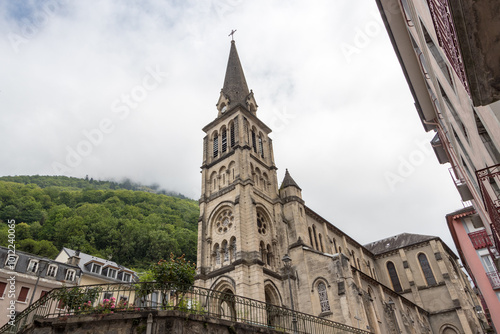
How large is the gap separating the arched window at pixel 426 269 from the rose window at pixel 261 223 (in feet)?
86.0

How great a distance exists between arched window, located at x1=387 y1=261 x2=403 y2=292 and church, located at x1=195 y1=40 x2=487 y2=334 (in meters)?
0.13

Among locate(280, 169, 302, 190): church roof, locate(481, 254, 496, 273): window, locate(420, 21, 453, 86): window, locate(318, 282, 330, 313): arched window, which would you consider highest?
locate(280, 169, 302, 190): church roof

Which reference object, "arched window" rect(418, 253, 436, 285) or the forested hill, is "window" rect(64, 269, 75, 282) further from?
"arched window" rect(418, 253, 436, 285)

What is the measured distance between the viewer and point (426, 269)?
4144 cm

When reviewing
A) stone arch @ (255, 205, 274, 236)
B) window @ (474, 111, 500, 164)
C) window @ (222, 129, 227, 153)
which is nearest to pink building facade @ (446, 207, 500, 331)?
window @ (474, 111, 500, 164)

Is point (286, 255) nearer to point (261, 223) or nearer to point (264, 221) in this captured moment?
point (261, 223)

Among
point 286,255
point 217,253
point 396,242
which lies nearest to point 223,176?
point 217,253

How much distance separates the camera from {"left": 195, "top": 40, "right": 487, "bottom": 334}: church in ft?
76.4

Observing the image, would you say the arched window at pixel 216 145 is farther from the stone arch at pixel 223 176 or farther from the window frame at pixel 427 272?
the window frame at pixel 427 272

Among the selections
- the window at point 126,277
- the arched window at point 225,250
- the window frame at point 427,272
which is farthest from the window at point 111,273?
the window frame at point 427,272

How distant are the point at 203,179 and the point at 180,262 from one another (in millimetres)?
15900

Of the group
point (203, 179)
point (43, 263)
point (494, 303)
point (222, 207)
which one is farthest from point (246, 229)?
point (43, 263)

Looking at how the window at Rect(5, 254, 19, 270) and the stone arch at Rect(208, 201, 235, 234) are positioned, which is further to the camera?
the stone arch at Rect(208, 201, 235, 234)

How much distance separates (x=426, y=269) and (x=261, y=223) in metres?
27.2
